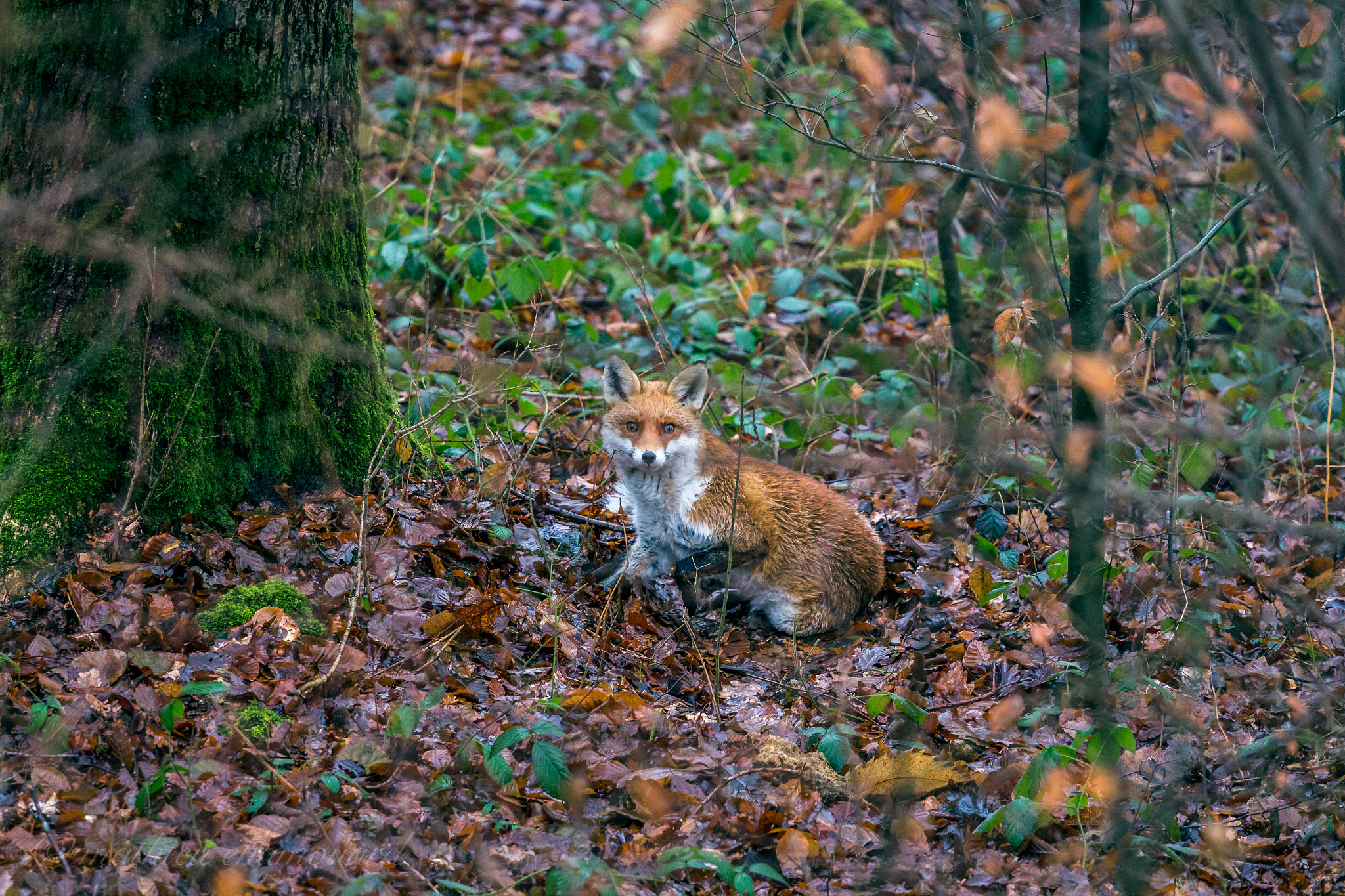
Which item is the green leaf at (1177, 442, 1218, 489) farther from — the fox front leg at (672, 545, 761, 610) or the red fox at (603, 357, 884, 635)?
the fox front leg at (672, 545, 761, 610)

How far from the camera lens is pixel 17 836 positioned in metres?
3.25

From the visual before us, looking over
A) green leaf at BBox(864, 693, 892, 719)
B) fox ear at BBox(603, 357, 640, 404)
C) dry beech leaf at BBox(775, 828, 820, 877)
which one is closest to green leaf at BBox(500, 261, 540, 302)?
fox ear at BBox(603, 357, 640, 404)

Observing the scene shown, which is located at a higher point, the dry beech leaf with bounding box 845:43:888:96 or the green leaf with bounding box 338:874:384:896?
the dry beech leaf with bounding box 845:43:888:96

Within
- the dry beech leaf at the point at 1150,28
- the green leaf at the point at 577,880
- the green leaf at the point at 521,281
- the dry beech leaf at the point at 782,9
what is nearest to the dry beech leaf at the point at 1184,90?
the dry beech leaf at the point at 1150,28

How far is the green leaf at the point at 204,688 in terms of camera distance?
12.3 feet

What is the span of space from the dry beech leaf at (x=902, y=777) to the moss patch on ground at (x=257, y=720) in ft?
7.71

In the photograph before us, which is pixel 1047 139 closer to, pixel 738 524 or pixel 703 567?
pixel 738 524

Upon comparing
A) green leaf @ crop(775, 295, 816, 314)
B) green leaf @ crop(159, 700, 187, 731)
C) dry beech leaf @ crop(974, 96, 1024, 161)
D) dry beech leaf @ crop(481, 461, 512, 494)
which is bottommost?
green leaf @ crop(159, 700, 187, 731)

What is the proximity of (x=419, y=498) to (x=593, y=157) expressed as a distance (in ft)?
23.9

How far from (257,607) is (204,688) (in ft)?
2.75

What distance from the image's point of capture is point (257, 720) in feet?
12.9

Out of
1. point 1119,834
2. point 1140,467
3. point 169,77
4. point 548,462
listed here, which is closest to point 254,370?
point 169,77

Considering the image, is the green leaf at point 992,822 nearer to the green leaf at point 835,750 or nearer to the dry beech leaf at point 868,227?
the green leaf at point 835,750

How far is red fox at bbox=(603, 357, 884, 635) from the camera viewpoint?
5957 millimetres
